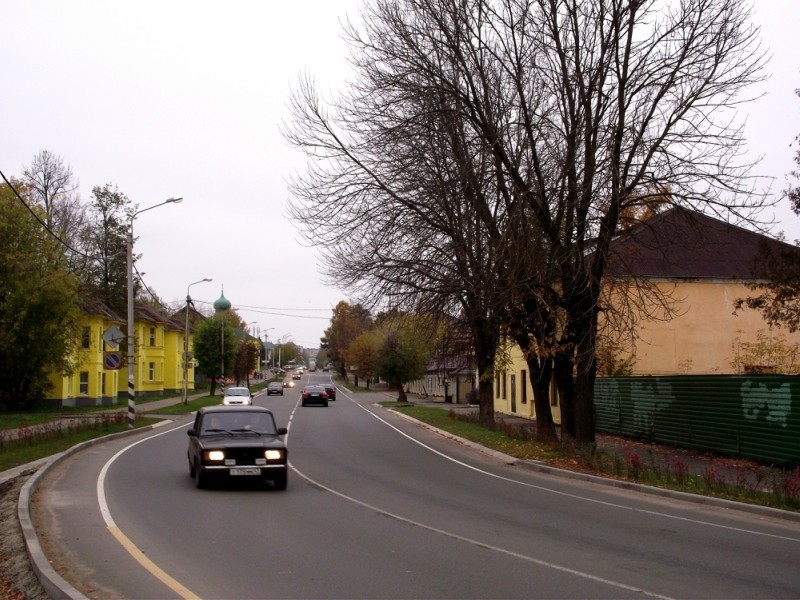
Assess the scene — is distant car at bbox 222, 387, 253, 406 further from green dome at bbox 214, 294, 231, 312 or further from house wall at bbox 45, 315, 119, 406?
green dome at bbox 214, 294, 231, 312

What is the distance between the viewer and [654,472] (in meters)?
16.5

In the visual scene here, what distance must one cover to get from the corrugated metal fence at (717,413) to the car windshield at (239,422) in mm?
12016

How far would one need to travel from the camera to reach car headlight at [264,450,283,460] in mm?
14188

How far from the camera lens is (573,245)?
67.1ft

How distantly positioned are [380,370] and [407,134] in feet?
159

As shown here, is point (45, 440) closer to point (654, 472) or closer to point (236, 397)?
point (654, 472)

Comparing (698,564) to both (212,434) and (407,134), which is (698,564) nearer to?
(212,434)

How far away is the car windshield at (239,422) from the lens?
1512cm

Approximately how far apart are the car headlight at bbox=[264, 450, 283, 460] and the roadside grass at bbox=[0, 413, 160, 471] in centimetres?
667

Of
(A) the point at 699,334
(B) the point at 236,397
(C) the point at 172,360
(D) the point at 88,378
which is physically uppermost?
(C) the point at 172,360

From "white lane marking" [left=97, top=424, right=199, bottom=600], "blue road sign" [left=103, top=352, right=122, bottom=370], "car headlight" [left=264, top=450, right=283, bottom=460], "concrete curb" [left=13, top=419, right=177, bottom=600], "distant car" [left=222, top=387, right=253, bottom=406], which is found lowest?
"white lane marking" [left=97, top=424, right=199, bottom=600]

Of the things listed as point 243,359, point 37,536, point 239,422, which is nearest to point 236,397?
point 239,422

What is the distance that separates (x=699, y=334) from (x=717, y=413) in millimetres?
14216

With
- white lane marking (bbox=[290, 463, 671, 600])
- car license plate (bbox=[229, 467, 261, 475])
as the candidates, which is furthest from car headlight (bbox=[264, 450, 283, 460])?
white lane marking (bbox=[290, 463, 671, 600])
